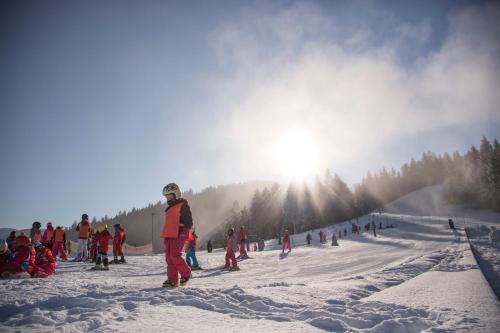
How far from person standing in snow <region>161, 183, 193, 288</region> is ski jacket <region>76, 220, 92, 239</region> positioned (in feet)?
31.7

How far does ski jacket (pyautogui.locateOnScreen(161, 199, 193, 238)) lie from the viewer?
5227mm

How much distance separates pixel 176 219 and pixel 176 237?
33 centimetres

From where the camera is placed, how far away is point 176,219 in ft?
17.4

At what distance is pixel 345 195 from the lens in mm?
93000

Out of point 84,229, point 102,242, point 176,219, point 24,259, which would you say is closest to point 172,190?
point 176,219

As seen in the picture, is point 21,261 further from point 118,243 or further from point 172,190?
point 118,243

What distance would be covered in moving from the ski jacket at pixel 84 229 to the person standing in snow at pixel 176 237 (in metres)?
9.66

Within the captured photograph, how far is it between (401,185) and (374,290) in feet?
434

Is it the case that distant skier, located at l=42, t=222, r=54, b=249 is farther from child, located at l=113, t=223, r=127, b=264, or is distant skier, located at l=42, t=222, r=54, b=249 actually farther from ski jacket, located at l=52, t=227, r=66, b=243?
child, located at l=113, t=223, r=127, b=264

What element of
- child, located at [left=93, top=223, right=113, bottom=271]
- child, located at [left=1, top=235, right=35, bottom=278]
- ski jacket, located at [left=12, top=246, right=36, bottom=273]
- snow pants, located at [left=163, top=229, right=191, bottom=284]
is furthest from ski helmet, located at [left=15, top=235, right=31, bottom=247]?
snow pants, located at [left=163, top=229, right=191, bottom=284]

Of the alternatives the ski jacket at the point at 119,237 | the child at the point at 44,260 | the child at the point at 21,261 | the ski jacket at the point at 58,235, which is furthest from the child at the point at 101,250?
the ski jacket at the point at 58,235

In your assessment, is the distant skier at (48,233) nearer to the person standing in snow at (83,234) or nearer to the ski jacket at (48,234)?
the ski jacket at (48,234)

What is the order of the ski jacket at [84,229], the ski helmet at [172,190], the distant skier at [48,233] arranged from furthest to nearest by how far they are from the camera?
the distant skier at [48,233] → the ski jacket at [84,229] → the ski helmet at [172,190]

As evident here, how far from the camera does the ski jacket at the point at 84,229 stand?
42.8 feet
